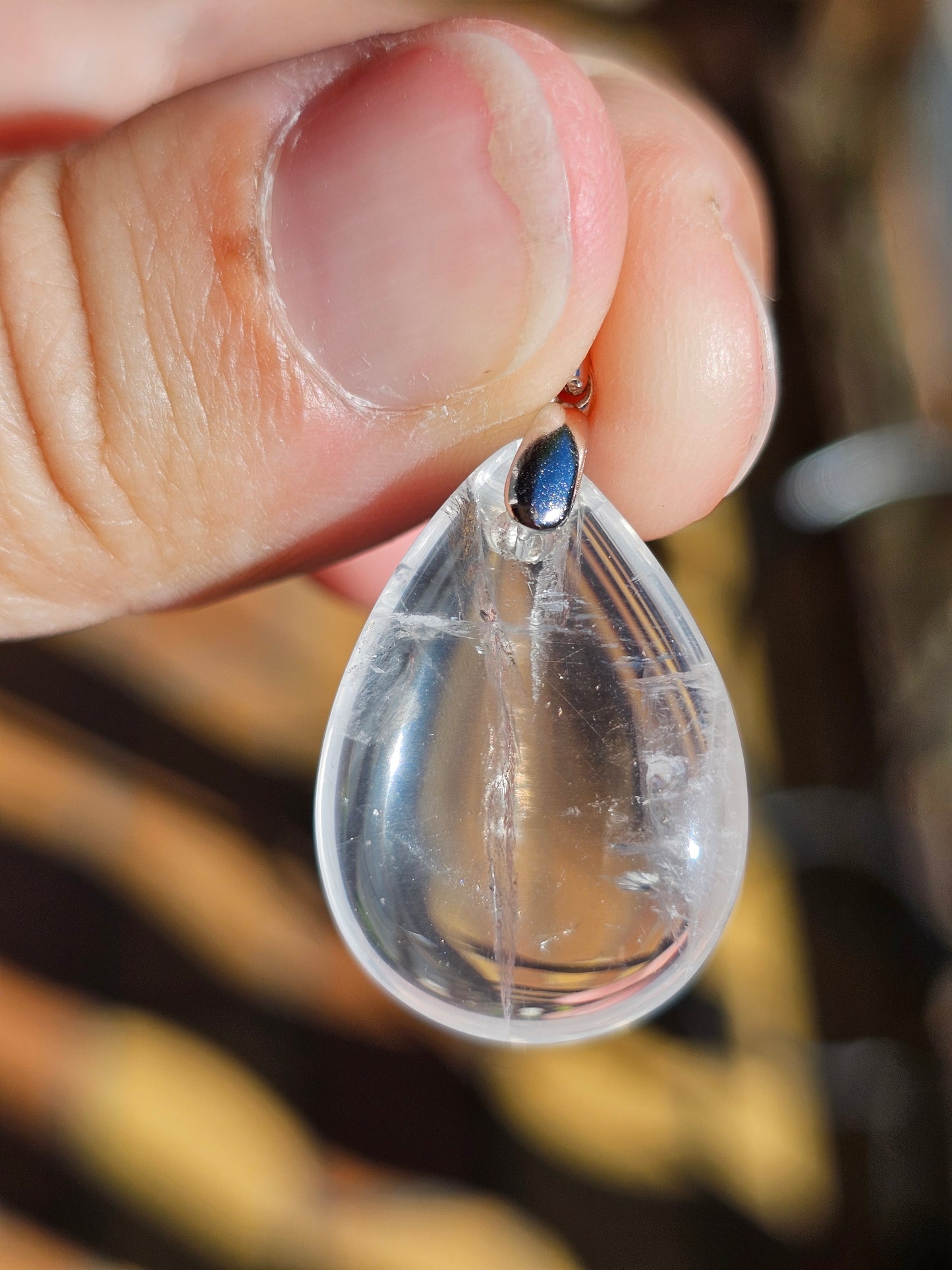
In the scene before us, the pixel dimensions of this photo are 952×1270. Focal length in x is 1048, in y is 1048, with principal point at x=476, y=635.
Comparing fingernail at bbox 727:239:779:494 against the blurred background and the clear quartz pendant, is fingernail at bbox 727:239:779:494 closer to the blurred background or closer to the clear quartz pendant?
the clear quartz pendant

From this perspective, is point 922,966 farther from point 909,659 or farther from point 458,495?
point 458,495

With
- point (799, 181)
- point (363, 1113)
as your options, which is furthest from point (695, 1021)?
point (799, 181)

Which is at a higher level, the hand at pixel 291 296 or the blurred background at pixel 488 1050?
the hand at pixel 291 296

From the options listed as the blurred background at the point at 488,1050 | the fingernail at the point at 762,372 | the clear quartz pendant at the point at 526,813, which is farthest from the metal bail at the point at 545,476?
the blurred background at the point at 488,1050

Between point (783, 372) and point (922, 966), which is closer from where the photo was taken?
point (922, 966)

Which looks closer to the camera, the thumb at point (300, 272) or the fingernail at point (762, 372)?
the thumb at point (300, 272)

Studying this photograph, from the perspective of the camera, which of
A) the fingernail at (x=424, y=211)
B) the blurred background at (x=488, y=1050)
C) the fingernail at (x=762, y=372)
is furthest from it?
the blurred background at (x=488, y=1050)

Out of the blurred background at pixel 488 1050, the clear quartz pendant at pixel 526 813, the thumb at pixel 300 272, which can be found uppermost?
the thumb at pixel 300 272

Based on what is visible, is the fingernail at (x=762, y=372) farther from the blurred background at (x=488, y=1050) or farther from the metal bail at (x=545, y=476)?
the blurred background at (x=488, y=1050)
